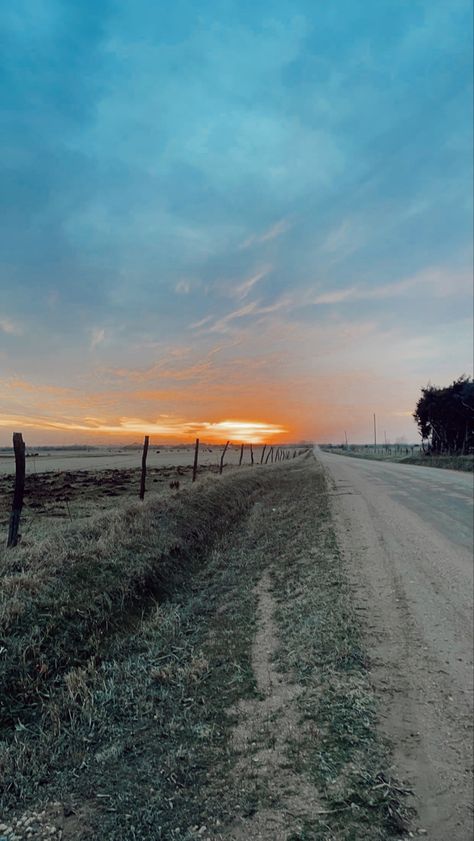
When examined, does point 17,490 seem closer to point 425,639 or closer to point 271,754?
point 271,754

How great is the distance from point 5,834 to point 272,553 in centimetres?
670

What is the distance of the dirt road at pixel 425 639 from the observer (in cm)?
307

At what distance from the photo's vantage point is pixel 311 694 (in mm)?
4035

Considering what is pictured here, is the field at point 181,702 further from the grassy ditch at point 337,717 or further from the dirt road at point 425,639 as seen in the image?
the dirt road at point 425,639

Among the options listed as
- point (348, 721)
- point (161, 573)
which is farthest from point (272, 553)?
point (348, 721)

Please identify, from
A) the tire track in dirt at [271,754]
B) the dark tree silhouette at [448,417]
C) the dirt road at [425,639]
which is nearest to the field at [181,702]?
the tire track in dirt at [271,754]

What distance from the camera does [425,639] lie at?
16.7 feet

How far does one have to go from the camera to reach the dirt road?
3.07m

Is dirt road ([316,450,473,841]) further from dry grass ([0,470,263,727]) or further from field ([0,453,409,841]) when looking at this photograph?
dry grass ([0,470,263,727])

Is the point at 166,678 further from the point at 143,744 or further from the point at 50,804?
the point at 50,804

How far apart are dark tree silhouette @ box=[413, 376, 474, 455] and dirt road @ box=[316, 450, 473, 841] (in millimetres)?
33917

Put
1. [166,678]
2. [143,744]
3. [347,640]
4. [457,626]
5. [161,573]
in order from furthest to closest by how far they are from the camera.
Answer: [161,573] < [457,626] < [347,640] < [166,678] < [143,744]

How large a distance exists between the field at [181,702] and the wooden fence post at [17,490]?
279 millimetres

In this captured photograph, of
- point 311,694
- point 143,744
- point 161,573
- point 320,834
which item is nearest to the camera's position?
point 320,834
